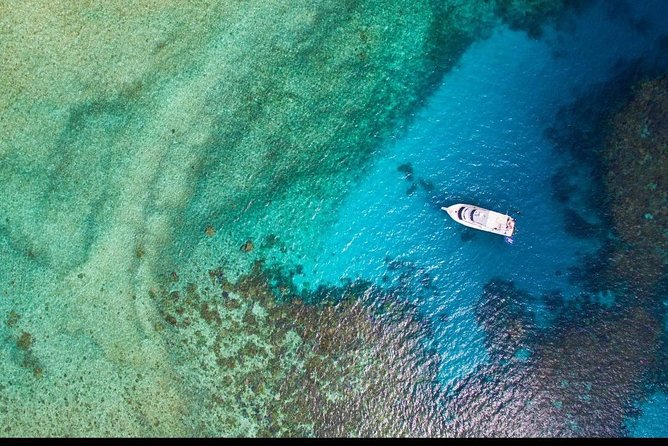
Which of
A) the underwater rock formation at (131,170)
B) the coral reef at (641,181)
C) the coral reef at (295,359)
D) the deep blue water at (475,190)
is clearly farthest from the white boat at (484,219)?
the underwater rock formation at (131,170)

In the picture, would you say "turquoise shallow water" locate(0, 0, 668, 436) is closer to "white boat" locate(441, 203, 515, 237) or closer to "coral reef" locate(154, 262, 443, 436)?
"coral reef" locate(154, 262, 443, 436)

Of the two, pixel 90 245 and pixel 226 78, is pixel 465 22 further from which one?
pixel 90 245

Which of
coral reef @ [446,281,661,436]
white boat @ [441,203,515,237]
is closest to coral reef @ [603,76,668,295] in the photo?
coral reef @ [446,281,661,436]

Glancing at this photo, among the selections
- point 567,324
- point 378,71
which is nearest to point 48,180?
point 378,71

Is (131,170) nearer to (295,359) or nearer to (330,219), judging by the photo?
(330,219)

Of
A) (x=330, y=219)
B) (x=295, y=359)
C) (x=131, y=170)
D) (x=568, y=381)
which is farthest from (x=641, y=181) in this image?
(x=131, y=170)
